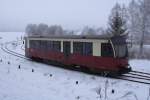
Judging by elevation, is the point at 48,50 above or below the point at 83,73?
above

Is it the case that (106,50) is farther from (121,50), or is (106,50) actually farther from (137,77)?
(137,77)

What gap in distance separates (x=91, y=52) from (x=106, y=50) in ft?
4.35

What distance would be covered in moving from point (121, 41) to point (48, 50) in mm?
7218

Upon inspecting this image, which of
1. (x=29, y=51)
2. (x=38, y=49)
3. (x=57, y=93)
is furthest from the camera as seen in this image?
(x=29, y=51)

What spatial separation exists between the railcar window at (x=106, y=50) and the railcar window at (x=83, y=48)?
3.42ft

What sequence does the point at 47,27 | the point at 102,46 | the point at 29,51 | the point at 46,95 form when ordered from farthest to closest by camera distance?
the point at 47,27, the point at 29,51, the point at 102,46, the point at 46,95

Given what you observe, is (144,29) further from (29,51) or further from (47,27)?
(47,27)

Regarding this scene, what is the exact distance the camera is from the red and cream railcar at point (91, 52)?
14.9 meters

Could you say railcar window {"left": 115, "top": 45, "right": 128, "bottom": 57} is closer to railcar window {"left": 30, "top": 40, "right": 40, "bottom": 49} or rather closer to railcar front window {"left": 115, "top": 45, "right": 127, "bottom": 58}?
railcar front window {"left": 115, "top": 45, "right": 127, "bottom": 58}

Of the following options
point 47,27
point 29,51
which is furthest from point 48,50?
point 47,27

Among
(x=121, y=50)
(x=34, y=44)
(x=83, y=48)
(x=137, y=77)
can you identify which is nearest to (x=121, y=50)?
(x=121, y=50)

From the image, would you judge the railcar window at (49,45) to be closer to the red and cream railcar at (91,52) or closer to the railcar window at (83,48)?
the red and cream railcar at (91,52)

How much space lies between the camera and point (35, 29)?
89500 mm

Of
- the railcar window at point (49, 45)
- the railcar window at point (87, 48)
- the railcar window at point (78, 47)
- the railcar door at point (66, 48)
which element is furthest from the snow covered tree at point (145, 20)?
the railcar window at point (87, 48)
